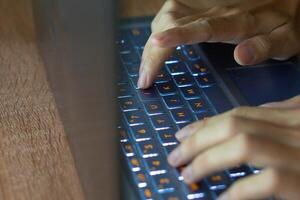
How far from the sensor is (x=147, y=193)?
1.59ft

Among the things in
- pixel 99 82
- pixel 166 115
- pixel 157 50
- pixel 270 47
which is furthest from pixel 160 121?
pixel 99 82

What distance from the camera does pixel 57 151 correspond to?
62 centimetres

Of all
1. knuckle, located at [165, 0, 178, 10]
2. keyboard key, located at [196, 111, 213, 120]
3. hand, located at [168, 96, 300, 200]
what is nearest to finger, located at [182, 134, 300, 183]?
hand, located at [168, 96, 300, 200]

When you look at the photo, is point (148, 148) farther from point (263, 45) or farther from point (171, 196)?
point (263, 45)

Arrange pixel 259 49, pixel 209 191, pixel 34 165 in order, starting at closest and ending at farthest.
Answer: pixel 209 191, pixel 34 165, pixel 259 49

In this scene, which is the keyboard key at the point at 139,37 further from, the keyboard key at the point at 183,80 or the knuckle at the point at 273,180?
the knuckle at the point at 273,180

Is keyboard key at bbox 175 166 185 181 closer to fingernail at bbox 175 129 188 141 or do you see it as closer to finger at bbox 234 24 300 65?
fingernail at bbox 175 129 188 141

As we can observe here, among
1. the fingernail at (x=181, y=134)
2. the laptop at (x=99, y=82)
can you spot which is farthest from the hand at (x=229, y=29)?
the laptop at (x=99, y=82)

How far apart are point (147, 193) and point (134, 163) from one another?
36 mm

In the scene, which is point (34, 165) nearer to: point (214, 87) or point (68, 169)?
point (68, 169)

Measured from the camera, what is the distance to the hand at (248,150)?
464mm

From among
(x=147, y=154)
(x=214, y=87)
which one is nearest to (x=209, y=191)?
(x=147, y=154)

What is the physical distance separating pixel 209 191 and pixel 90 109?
229 millimetres

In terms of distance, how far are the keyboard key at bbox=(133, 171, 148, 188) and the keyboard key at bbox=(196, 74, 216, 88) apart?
0.58 feet
